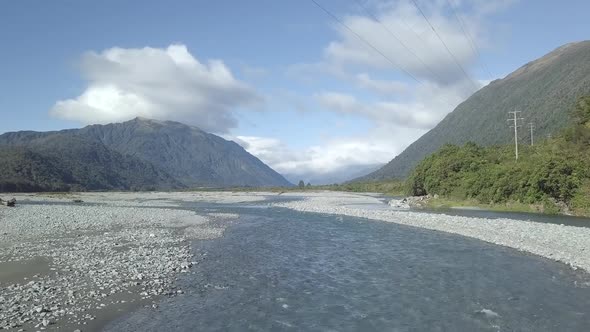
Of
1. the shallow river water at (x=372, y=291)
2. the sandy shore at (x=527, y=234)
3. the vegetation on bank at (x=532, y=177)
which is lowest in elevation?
the shallow river water at (x=372, y=291)

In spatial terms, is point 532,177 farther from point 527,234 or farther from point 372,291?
point 372,291

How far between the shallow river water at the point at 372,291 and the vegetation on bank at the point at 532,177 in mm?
30243

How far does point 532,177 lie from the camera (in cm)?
5541

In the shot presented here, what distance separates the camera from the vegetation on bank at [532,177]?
5247 centimetres

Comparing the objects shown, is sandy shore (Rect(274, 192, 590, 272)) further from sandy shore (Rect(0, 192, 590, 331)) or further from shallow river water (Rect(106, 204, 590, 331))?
shallow river water (Rect(106, 204, 590, 331))

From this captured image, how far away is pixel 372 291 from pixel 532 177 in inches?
1839

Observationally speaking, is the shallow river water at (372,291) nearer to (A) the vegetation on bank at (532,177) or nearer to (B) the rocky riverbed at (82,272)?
(B) the rocky riverbed at (82,272)

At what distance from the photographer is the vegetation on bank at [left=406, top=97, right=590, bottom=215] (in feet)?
172

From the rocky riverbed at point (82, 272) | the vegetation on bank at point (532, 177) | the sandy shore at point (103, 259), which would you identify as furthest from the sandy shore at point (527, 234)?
the rocky riverbed at point (82, 272)

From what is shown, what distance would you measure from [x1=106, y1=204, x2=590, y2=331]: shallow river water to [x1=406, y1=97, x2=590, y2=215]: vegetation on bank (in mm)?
30243

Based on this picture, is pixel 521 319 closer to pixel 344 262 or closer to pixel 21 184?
pixel 344 262

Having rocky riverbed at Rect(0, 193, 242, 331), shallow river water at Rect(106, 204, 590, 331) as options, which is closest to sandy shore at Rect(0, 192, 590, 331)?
rocky riverbed at Rect(0, 193, 242, 331)

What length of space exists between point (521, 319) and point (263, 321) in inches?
366

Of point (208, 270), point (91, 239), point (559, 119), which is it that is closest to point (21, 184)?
point (91, 239)
